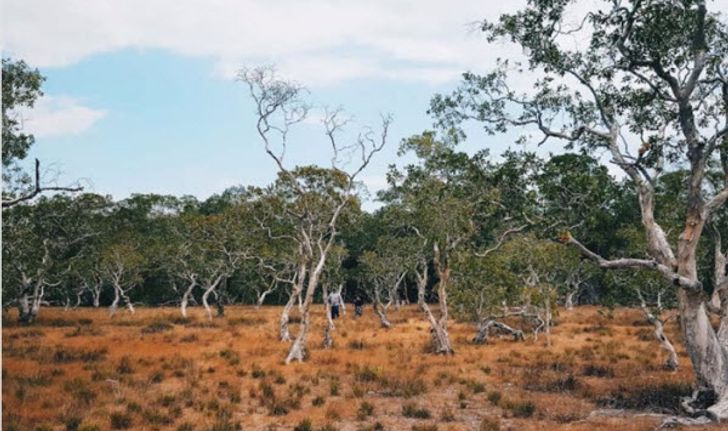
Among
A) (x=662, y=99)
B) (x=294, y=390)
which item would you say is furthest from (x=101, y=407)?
(x=662, y=99)

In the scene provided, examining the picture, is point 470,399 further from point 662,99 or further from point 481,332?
point 481,332

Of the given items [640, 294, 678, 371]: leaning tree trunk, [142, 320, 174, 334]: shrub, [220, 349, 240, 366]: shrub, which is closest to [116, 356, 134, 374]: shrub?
[220, 349, 240, 366]: shrub

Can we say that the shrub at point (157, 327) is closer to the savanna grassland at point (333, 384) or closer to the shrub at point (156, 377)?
the savanna grassland at point (333, 384)

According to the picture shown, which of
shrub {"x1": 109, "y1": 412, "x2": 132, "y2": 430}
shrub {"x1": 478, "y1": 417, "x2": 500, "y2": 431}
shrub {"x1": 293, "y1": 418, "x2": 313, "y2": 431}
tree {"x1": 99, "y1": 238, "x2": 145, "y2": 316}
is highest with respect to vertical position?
tree {"x1": 99, "y1": 238, "x2": 145, "y2": 316}

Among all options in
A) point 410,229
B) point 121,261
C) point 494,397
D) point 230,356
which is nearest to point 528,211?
point 494,397

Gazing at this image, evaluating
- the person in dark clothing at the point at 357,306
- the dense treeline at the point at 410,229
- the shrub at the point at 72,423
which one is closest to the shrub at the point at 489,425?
the dense treeline at the point at 410,229

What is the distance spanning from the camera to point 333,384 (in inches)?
757

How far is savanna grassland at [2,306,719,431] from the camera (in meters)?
14.5

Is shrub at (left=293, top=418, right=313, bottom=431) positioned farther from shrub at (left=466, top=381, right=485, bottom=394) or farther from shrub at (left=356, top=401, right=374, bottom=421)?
shrub at (left=466, top=381, right=485, bottom=394)

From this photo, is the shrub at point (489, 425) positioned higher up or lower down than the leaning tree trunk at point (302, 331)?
lower down

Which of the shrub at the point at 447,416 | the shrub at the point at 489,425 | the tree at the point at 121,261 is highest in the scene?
the tree at the point at 121,261

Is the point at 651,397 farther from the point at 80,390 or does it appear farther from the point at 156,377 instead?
the point at 80,390

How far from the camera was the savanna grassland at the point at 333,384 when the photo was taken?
14484mm

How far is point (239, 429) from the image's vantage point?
1380 cm
